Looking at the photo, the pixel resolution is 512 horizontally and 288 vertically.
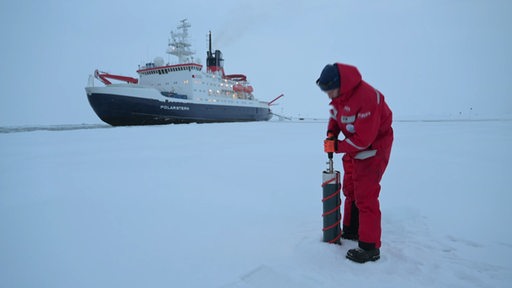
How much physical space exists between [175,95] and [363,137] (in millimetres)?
21153

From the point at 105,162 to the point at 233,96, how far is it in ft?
82.4

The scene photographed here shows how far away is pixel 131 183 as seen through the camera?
345cm

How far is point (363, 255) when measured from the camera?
1.68 meters

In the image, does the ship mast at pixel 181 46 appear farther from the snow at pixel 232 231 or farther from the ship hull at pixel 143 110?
the snow at pixel 232 231

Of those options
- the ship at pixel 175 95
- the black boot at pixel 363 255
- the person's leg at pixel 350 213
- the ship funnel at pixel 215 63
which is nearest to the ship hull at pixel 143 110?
the ship at pixel 175 95

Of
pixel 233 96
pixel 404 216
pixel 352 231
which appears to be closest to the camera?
pixel 352 231

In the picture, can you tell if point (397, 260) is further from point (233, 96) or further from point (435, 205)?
point (233, 96)

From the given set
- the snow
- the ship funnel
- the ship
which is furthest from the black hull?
the snow

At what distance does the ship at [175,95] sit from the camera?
1825cm

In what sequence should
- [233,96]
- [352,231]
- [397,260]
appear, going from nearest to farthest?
[397,260] < [352,231] < [233,96]

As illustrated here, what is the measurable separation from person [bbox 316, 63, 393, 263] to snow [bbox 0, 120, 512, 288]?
0.21 m

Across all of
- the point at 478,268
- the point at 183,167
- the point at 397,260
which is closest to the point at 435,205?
the point at 478,268

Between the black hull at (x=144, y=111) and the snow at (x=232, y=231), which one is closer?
the snow at (x=232, y=231)

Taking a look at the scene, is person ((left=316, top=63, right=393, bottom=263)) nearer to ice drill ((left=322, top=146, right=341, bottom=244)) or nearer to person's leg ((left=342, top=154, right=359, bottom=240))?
ice drill ((left=322, top=146, right=341, bottom=244))
